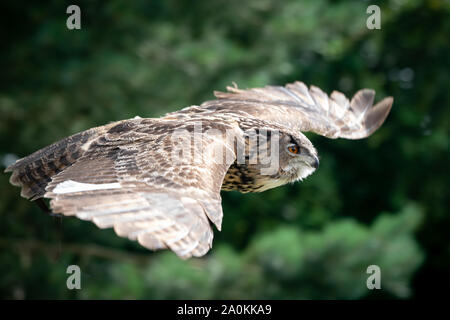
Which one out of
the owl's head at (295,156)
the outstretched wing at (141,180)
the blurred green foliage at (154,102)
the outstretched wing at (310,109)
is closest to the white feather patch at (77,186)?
the outstretched wing at (141,180)

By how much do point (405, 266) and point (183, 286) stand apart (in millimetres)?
3826

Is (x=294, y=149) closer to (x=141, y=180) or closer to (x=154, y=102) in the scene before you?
(x=141, y=180)

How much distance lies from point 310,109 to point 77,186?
2933mm

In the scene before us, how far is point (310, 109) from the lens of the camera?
6211 mm

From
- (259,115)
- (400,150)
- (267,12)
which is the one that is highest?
(267,12)

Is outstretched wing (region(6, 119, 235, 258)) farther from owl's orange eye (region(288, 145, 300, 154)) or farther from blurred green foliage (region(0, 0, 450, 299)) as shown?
blurred green foliage (region(0, 0, 450, 299))

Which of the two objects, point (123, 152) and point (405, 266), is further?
point (405, 266)

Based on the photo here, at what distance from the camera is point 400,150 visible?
14.0m

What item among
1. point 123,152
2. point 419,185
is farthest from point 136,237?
point 419,185

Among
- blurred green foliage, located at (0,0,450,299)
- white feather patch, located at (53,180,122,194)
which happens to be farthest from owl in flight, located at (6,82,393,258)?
blurred green foliage, located at (0,0,450,299)

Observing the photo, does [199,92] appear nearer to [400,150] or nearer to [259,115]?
[259,115]

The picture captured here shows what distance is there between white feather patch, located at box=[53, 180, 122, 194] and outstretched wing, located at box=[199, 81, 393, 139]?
174cm

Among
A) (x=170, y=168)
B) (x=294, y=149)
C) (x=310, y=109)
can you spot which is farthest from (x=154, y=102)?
(x=170, y=168)

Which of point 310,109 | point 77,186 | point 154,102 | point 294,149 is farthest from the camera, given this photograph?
point 154,102
